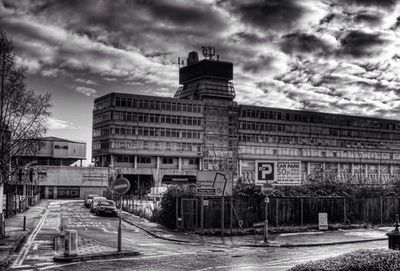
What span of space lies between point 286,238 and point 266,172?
4.01m

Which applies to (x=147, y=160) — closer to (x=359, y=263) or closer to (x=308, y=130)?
(x=308, y=130)

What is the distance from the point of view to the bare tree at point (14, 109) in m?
26.6

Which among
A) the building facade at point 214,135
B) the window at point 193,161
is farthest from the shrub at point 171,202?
the window at point 193,161

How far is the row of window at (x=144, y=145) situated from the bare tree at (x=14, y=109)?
275 feet

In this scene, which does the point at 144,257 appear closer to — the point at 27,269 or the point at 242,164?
the point at 27,269

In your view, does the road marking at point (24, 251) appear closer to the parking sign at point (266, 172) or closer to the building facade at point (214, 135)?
the parking sign at point (266, 172)

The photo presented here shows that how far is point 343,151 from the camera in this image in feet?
467

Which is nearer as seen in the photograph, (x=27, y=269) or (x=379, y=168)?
(x=27, y=269)

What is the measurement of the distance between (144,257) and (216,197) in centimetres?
1282

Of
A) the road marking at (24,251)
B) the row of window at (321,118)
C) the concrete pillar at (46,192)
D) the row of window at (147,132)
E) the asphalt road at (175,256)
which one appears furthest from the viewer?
the row of window at (321,118)

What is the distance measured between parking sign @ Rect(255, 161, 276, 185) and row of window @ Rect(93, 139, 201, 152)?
275 feet

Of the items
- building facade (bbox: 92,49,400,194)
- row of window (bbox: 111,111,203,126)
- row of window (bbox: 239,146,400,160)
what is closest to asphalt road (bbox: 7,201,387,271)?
building facade (bbox: 92,49,400,194)

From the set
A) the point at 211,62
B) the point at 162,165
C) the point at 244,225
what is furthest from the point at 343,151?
the point at 244,225

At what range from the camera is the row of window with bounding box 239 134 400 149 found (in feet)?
422
